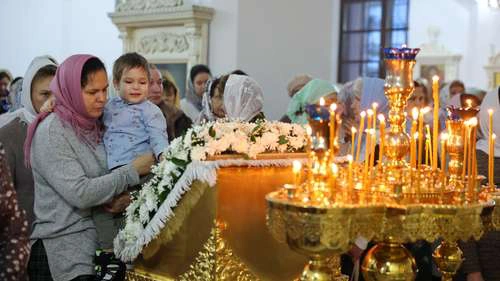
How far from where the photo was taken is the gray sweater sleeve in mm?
2736

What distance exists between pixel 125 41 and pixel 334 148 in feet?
26.1

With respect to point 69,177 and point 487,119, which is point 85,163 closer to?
point 69,177

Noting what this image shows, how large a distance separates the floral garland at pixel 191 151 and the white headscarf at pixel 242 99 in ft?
2.29

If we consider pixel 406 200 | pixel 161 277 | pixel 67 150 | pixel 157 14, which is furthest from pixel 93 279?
pixel 157 14

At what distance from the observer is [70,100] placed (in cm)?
281

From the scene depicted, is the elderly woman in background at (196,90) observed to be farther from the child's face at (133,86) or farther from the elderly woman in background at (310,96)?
the child's face at (133,86)

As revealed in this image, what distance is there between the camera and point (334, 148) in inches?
80.8

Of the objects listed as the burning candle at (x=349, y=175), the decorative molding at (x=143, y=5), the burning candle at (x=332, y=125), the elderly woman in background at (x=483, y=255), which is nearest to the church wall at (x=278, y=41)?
the decorative molding at (x=143, y=5)

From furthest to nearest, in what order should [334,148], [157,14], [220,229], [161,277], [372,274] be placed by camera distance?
1. [157,14]
2. [161,277]
3. [220,229]
4. [372,274]
5. [334,148]

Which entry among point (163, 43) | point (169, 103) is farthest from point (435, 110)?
point (163, 43)

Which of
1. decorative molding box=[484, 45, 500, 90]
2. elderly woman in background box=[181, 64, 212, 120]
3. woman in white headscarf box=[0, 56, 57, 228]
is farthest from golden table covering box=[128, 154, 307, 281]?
decorative molding box=[484, 45, 500, 90]

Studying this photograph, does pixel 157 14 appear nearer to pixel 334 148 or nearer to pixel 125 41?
pixel 125 41

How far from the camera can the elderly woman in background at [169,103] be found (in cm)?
441

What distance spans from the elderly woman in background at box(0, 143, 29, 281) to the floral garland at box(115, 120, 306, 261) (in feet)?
2.42
